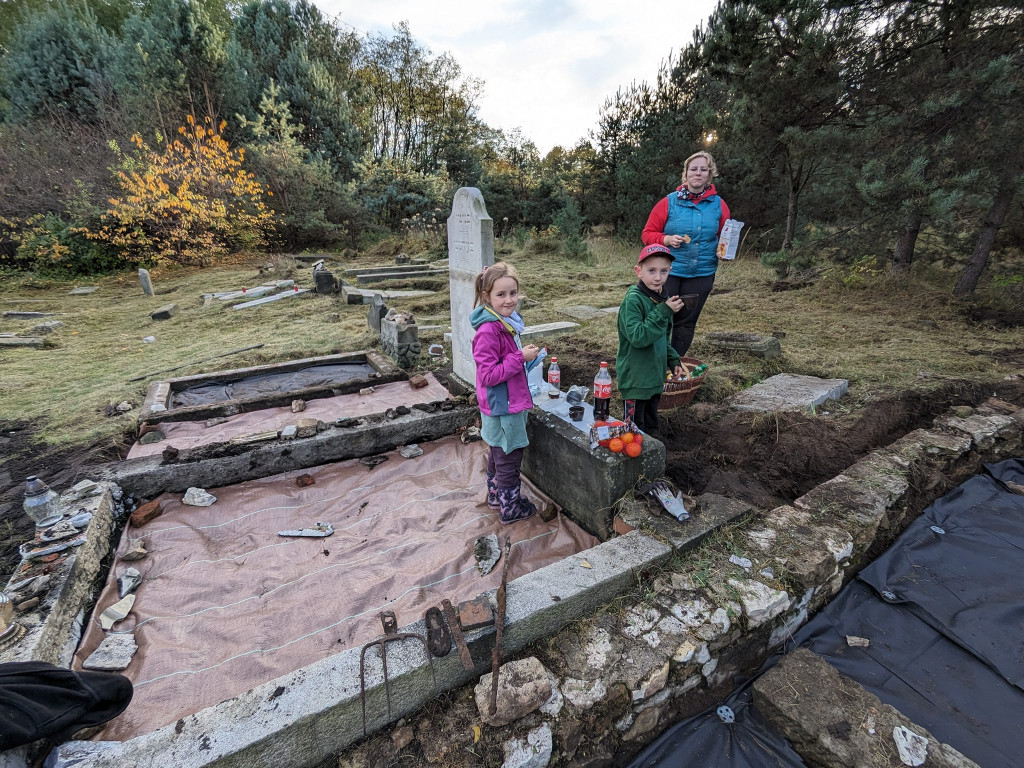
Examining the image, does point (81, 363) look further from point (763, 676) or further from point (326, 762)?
point (763, 676)

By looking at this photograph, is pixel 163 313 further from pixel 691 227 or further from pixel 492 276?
pixel 691 227

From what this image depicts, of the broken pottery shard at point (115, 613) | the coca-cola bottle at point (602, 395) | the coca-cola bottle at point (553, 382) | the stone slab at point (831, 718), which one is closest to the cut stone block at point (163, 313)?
the broken pottery shard at point (115, 613)

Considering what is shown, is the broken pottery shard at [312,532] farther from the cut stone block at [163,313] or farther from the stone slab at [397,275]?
the stone slab at [397,275]

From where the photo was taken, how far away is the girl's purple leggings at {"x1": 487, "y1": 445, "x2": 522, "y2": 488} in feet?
10.2

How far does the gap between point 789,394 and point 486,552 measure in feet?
11.5

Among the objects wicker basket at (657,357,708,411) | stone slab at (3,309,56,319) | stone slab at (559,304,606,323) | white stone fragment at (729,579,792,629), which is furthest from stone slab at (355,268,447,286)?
white stone fragment at (729,579,792,629)

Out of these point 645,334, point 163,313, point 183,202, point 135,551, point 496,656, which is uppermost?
point 183,202

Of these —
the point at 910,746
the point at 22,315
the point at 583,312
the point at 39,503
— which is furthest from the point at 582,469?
the point at 22,315

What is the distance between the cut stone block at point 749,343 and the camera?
5.55 metres

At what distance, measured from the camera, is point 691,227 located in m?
3.90

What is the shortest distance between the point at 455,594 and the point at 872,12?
980cm

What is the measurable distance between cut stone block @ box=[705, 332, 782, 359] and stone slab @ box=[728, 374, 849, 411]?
0.73 m

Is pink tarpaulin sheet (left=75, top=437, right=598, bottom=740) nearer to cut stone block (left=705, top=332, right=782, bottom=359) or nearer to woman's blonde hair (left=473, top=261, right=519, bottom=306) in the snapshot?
woman's blonde hair (left=473, top=261, right=519, bottom=306)

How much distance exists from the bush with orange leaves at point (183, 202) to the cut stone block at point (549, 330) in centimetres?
1326
